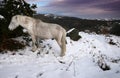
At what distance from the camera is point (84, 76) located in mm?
7875

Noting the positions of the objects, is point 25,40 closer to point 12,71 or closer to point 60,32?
point 60,32

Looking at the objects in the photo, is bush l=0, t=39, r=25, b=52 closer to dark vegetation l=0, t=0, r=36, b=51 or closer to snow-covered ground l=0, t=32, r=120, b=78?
dark vegetation l=0, t=0, r=36, b=51

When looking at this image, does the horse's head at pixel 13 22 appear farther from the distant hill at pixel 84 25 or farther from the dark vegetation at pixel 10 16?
the distant hill at pixel 84 25

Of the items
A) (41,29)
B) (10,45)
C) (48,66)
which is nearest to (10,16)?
(10,45)

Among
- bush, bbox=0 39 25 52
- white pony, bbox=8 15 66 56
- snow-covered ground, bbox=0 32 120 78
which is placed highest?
white pony, bbox=8 15 66 56

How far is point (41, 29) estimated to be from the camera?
11602 millimetres

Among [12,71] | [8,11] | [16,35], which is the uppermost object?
[8,11]

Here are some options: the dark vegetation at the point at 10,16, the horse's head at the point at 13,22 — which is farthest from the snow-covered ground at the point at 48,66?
the horse's head at the point at 13,22

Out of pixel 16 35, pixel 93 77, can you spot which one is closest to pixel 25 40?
Answer: pixel 16 35

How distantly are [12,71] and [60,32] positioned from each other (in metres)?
3.89

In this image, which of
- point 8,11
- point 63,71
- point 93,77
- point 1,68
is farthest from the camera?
point 8,11

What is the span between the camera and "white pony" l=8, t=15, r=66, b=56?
37.2 feet

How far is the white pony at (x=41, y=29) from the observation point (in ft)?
37.2

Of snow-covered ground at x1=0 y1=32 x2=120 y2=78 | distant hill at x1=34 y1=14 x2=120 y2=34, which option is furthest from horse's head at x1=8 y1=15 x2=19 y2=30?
distant hill at x1=34 y1=14 x2=120 y2=34
